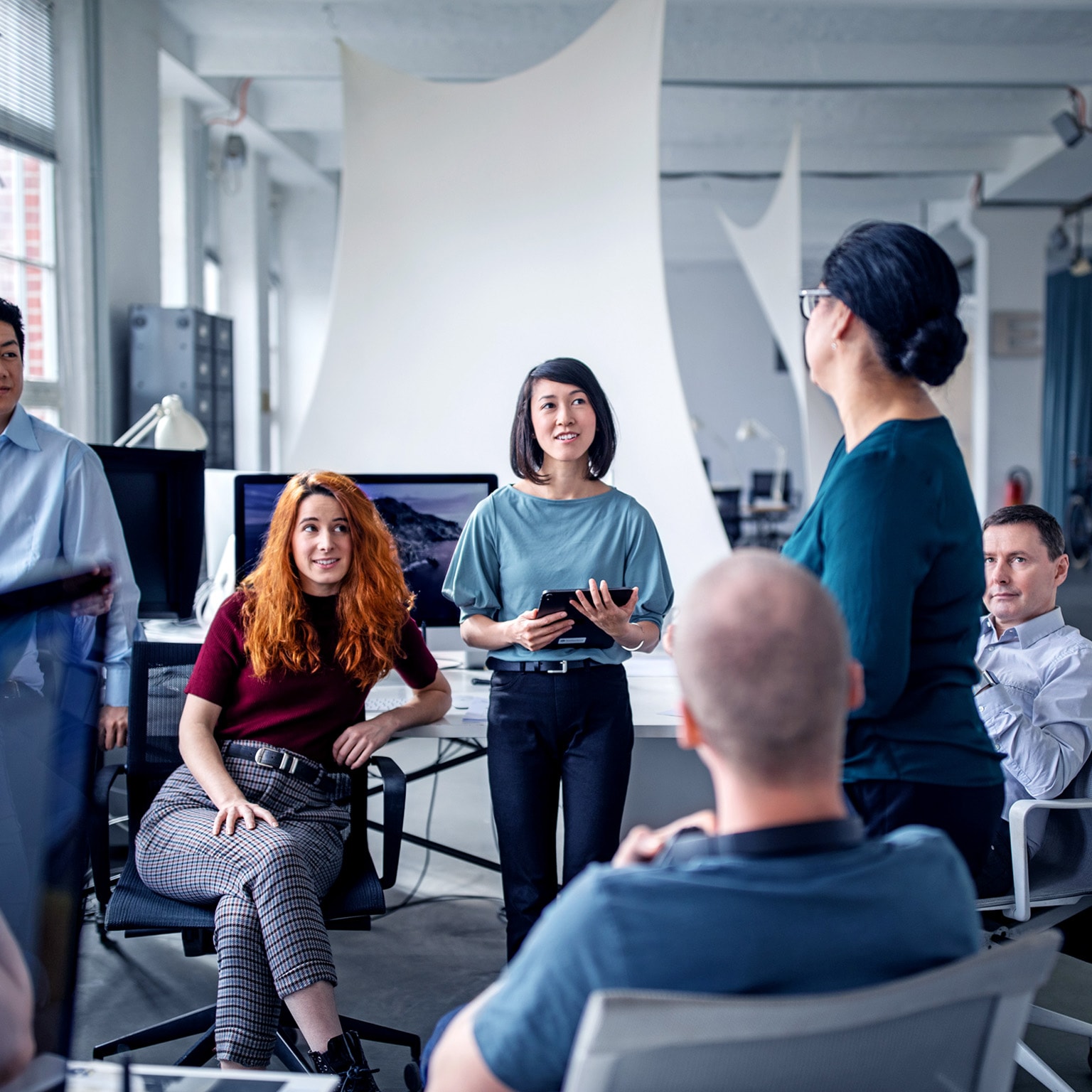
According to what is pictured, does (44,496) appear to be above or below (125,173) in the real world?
below

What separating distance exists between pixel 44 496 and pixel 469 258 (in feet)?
7.82

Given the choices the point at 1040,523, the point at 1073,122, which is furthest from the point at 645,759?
the point at 1073,122

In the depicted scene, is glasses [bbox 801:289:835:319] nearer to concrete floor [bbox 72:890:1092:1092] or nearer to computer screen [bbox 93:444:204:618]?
concrete floor [bbox 72:890:1092:1092]

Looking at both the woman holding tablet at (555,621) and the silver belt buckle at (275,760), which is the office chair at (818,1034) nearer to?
the woman holding tablet at (555,621)

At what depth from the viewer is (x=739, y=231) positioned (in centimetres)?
761

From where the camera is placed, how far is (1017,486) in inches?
436

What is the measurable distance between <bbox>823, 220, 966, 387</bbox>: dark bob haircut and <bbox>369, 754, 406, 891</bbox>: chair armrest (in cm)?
130

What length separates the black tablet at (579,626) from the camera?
204 cm

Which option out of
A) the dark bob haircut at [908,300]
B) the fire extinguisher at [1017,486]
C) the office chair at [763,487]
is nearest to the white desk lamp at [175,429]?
the dark bob haircut at [908,300]

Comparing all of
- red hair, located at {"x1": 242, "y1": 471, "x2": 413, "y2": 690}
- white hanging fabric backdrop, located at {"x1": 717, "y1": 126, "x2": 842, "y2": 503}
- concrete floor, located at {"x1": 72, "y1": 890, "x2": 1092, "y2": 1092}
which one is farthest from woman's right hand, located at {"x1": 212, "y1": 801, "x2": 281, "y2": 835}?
white hanging fabric backdrop, located at {"x1": 717, "y1": 126, "x2": 842, "y2": 503}

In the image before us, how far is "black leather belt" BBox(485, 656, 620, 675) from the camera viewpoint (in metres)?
2.10

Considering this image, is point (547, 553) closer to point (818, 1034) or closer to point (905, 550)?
point (905, 550)

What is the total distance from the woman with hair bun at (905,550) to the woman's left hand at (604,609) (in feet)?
2.33

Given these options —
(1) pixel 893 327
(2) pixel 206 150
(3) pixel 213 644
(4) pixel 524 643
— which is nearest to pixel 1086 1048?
(4) pixel 524 643
